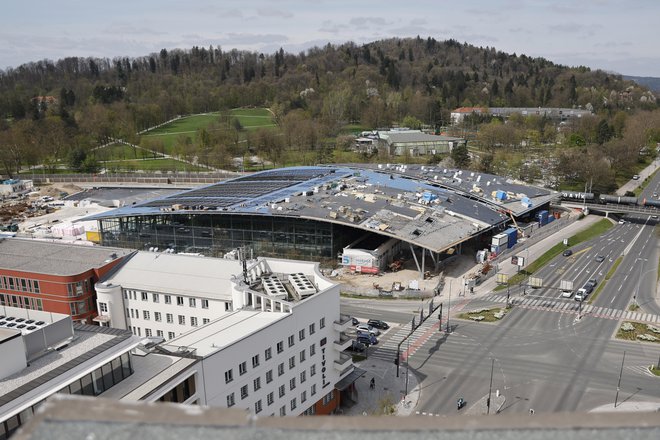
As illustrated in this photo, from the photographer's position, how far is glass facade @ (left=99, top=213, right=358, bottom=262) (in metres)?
63.7

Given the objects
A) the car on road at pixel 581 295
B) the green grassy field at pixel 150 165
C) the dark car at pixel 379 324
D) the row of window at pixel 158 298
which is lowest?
the dark car at pixel 379 324

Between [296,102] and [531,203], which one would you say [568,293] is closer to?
[531,203]

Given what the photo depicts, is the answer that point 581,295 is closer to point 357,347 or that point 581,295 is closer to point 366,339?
point 366,339

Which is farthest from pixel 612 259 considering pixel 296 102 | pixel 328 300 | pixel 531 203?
pixel 296 102

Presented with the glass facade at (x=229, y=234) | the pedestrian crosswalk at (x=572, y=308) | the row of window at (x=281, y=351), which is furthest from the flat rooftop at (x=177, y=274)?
the pedestrian crosswalk at (x=572, y=308)

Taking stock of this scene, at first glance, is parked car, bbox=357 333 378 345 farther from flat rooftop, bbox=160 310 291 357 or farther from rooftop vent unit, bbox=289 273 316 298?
flat rooftop, bbox=160 310 291 357

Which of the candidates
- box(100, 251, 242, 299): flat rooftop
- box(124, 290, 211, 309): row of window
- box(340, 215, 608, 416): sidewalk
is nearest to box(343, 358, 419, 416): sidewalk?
box(340, 215, 608, 416): sidewalk

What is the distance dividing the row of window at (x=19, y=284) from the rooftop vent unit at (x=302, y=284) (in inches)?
831

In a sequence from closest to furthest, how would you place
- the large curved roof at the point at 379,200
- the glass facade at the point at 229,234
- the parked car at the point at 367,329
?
the parked car at the point at 367,329 < the large curved roof at the point at 379,200 < the glass facade at the point at 229,234

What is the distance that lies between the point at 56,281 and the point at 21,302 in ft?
15.4

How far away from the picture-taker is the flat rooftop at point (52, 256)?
42.1m

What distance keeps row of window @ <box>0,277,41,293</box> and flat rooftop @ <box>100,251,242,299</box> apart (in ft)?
17.4

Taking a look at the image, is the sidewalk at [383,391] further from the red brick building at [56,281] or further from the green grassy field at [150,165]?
the green grassy field at [150,165]

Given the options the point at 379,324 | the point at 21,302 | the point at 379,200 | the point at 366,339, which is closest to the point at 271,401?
the point at 366,339
